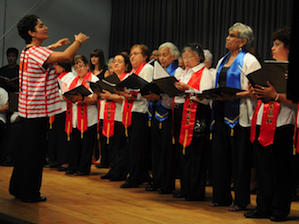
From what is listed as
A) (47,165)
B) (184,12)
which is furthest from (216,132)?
(184,12)

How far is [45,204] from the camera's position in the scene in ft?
9.37

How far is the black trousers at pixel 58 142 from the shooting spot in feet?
15.9

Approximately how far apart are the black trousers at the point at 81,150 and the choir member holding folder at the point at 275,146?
2.34 meters

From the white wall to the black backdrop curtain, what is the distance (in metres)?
0.24

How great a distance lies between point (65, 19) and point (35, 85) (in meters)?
5.17

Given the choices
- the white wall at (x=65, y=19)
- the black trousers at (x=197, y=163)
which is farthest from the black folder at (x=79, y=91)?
the white wall at (x=65, y=19)

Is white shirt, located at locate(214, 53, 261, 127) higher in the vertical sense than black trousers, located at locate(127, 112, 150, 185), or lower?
higher

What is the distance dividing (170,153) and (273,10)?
3286 mm

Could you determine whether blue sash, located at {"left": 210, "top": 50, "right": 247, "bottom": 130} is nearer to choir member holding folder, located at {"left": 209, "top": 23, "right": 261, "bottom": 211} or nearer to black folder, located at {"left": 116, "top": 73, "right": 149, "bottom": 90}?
choir member holding folder, located at {"left": 209, "top": 23, "right": 261, "bottom": 211}

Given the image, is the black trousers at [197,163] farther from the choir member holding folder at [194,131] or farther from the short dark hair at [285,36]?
the short dark hair at [285,36]

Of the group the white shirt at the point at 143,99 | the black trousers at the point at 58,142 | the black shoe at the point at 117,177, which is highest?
the white shirt at the point at 143,99

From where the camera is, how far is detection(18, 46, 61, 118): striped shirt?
2879mm

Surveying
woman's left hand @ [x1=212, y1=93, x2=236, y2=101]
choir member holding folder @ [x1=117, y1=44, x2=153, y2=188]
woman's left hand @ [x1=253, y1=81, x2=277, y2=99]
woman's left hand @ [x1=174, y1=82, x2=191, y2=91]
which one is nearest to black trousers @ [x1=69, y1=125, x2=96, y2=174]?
choir member holding folder @ [x1=117, y1=44, x2=153, y2=188]

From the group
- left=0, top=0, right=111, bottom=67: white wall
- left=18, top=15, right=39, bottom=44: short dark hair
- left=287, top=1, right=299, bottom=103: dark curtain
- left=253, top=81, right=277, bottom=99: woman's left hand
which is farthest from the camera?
left=0, top=0, right=111, bottom=67: white wall
